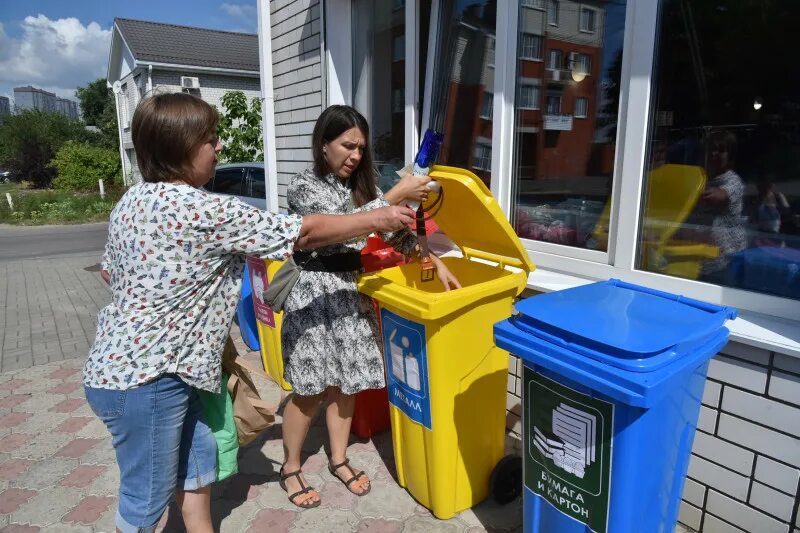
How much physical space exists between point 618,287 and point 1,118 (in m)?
35.2

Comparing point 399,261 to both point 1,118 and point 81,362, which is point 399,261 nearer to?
point 81,362

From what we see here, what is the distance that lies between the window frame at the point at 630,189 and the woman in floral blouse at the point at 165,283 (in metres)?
1.48

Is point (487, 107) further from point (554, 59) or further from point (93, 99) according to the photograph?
point (93, 99)

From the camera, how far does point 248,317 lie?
4188 millimetres

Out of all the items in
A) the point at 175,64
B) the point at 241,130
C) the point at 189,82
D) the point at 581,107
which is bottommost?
the point at 581,107

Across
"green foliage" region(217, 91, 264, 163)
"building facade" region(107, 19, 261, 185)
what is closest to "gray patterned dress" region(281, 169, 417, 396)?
"green foliage" region(217, 91, 264, 163)

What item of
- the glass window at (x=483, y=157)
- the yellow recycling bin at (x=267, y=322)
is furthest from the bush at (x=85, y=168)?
the glass window at (x=483, y=157)

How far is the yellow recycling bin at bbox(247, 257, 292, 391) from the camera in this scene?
3.53m

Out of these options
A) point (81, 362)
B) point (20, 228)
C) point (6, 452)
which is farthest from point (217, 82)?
point (6, 452)

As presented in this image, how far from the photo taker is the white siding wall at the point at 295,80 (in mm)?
4516

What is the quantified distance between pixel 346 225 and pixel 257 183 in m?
5.35

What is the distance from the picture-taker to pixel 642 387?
1.32 metres

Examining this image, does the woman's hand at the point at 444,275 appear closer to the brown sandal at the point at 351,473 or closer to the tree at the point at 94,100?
the brown sandal at the point at 351,473

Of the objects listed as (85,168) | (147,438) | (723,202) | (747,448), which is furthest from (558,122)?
(85,168)
